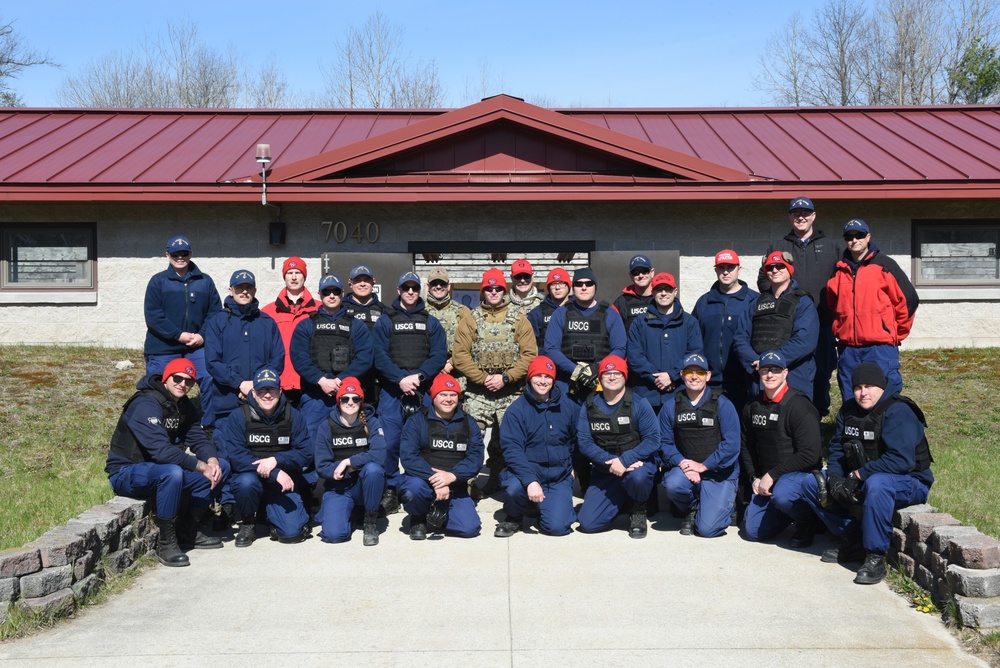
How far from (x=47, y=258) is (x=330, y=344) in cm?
666

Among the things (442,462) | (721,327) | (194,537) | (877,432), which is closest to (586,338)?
(721,327)

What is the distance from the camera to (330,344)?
7.74 metres

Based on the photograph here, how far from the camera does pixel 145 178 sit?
11.8 meters

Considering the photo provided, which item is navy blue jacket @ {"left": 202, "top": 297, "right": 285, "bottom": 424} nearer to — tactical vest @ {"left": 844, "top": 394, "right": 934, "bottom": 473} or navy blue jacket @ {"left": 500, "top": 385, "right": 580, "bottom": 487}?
navy blue jacket @ {"left": 500, "top": 385, "right": 580, "bottom": 487}

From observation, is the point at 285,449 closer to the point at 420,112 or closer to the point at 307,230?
the point at 307,230

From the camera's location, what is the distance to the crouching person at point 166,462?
21.4 ft

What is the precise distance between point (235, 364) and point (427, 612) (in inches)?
125

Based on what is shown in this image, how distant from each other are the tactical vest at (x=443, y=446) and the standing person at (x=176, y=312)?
2240 mm

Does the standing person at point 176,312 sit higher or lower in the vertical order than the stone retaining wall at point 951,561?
higher

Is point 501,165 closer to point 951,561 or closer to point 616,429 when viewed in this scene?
point 616,429

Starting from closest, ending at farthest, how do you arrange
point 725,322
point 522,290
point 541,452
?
point 541,452
point 725,322
point 522,290

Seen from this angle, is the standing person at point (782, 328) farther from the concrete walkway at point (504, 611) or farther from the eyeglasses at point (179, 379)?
the eyeglasses at point (179, 379)

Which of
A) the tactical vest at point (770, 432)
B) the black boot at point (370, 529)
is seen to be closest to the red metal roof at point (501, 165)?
the tactical vest at point (770, 432)

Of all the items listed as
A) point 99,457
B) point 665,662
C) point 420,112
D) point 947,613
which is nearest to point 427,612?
point 665,662
